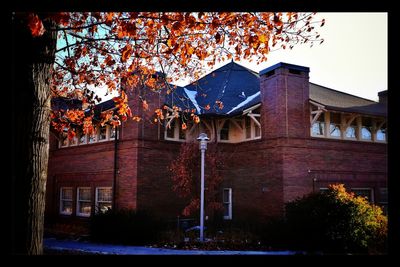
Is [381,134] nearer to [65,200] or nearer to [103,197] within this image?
[103,197]

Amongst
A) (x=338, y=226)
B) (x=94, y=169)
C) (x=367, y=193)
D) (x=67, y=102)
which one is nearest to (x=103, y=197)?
(x=94, y=169)

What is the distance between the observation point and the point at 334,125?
821 inches

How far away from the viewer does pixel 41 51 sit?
15.7 ft

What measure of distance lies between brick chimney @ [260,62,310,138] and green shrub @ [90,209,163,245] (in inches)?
316

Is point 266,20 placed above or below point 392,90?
above

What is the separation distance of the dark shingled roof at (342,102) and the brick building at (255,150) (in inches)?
4.3

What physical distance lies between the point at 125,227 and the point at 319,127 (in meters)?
12.0

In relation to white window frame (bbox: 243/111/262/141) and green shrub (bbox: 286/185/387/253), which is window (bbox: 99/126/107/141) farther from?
green shrub (bbox: 286/185/387/253)

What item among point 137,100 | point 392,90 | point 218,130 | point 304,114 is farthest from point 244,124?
point 392,90

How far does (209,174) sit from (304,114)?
6180 millimetres

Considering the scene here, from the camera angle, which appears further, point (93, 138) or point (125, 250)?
point (93, 138)

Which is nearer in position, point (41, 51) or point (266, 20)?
point (41, 51)

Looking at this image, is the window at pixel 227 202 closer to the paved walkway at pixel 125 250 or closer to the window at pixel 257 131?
the window at pixel 257 131
